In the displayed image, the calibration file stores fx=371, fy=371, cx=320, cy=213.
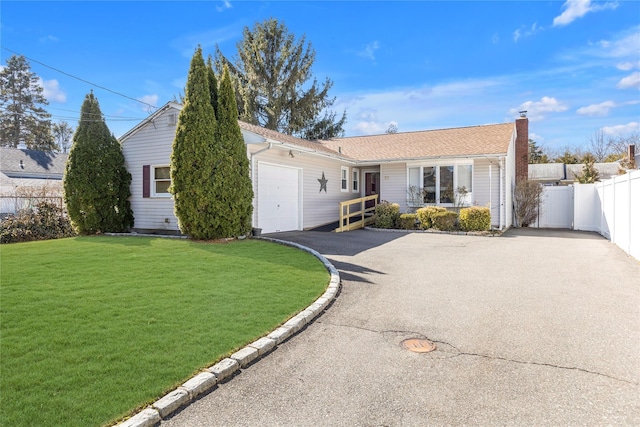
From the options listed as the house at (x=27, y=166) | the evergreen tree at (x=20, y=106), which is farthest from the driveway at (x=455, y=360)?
the evergreen tree at (x=20, y=106)

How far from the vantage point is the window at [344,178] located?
59.5 feet

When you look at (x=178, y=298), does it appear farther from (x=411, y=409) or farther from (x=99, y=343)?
(x=411, y=409)

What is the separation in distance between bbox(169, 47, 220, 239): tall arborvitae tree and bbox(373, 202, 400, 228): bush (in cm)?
787

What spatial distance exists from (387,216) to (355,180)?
166 inches

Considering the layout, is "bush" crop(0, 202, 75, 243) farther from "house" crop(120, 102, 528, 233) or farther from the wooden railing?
the wooden railing

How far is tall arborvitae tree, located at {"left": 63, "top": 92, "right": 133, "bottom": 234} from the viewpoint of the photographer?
12.4 metres

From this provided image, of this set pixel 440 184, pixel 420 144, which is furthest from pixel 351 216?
pixel 420 144

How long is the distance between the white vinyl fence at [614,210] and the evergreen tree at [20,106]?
47.8 metres

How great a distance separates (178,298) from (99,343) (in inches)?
59.0

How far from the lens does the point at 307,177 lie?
15203 millimetres

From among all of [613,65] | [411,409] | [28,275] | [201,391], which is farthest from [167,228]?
[613,65]

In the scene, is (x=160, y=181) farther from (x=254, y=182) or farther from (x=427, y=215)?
(x=427, y=215)

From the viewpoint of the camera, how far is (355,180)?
772 inches

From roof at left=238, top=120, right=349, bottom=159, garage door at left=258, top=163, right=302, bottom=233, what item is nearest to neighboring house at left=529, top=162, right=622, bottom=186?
roof at left=238, top=120, right=349, bottom=159
